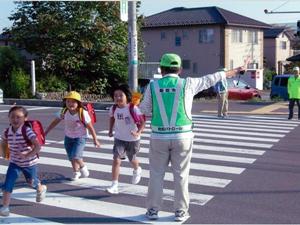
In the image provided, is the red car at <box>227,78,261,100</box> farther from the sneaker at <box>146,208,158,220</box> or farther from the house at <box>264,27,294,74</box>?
the house at <box>264,27,294,74</box>

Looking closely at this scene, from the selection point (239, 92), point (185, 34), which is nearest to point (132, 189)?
point (239, 92)

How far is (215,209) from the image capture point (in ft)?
20.0

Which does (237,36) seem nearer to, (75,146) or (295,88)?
(295,88)

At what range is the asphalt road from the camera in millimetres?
5805

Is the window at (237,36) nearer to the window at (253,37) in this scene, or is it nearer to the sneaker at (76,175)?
the window at (253,37)

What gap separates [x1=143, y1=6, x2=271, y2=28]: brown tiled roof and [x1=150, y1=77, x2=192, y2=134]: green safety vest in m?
41.1

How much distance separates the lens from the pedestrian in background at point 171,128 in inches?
215

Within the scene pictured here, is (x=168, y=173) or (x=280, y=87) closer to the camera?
(x=168, y=173)

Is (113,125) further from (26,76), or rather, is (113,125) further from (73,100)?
(26,76)

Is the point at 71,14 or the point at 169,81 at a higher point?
the point at 71,14

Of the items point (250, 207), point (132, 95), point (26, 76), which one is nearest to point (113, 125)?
point (132, 95)

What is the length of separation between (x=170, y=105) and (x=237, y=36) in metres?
45.2

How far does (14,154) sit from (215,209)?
96.1 inches

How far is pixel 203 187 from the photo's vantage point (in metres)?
7.21
